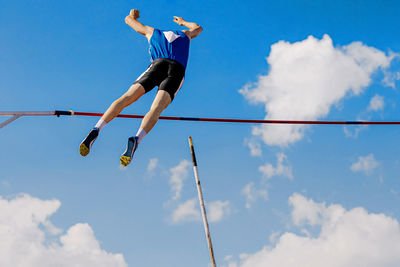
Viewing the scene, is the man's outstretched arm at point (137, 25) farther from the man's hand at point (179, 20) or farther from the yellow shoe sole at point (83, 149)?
the yellow shoe sole at point (83, 149)

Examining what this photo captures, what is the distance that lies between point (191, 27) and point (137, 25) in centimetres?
96

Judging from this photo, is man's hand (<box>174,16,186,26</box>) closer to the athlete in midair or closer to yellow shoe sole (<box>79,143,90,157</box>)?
the athlete in midair

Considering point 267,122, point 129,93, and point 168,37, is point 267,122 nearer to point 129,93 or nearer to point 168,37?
point 168,37

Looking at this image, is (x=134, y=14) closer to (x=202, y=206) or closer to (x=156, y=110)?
(x=156, y=110)

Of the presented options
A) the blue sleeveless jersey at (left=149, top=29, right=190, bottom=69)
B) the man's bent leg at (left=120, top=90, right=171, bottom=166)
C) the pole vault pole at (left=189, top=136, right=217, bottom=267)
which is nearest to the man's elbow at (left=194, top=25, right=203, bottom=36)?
the blue sleeveless jersey at (left=149, top=29, right=190, bottom=69)

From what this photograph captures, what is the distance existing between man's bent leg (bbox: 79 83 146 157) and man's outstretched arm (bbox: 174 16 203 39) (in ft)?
5.19

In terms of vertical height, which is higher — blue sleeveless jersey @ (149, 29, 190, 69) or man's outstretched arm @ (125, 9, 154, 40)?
man's outstretched arm @ (125, 9, 154, 40)

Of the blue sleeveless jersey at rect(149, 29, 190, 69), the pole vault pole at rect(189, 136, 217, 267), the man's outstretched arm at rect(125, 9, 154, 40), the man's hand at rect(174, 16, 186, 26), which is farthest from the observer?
the pole vault pole at rect(189, 136, 217, 267)

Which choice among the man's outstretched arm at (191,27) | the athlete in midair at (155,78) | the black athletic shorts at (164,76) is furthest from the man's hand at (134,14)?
the black athletic shorts at (164,76)

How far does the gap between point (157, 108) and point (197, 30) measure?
203 centimetres

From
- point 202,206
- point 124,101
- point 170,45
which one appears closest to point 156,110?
point 124,101

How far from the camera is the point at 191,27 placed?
6848mm

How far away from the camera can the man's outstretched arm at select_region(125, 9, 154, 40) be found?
627cm

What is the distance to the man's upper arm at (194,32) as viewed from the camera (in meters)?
6.51
